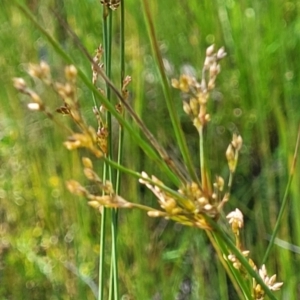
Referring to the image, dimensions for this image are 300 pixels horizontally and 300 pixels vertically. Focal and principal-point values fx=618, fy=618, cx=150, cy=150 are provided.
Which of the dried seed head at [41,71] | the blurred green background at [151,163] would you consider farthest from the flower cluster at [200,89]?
the blurred green background at [151,163]

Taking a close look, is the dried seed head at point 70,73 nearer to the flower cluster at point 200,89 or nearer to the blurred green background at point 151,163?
the flower cluster at point 200,89

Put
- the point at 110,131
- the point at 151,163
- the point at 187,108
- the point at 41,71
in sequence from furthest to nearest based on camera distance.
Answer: the point at 151,163, the point at 110,131, the point at 187,108, the point at 41,71

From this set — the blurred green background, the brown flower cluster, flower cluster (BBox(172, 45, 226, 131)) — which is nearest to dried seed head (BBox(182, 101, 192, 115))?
flower cluster (BBox(172, 45, 226, 131))

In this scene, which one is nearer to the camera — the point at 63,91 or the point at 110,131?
the point at 63,91

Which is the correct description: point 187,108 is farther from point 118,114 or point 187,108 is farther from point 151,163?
point 151,163

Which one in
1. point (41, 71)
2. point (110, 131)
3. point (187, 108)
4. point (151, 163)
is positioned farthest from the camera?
point (151, 163)

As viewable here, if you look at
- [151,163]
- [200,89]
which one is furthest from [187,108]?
[151,163]

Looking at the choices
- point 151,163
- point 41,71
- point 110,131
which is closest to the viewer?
point 41,71

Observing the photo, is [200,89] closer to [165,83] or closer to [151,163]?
[165,83]

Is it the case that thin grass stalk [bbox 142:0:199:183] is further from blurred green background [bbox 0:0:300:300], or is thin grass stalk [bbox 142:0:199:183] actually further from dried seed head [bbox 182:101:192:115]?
blurred green background [bbox 0:0:300:300]

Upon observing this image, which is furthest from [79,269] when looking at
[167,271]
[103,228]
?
[103,228]
